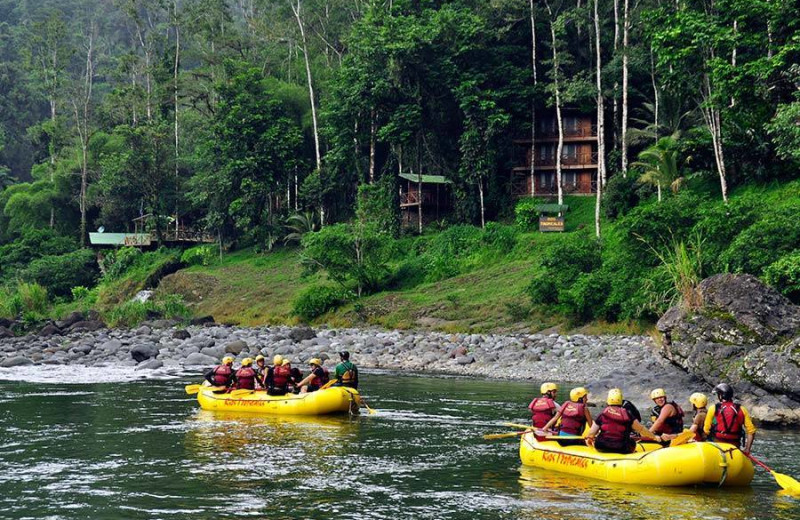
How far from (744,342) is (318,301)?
90.6 feet

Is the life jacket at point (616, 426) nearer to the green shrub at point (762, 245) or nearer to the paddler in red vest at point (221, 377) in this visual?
the paddler in red vest at point (221, 377)

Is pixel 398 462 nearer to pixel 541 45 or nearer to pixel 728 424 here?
pixel 728 424

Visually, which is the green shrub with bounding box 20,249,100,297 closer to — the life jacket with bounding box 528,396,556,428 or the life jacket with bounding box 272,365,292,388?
the life jacket with bounding box 272,365,292,388

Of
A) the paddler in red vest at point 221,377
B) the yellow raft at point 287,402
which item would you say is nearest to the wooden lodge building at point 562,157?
the paddler in red vest at point 221,377

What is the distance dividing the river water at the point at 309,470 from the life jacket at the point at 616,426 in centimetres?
71

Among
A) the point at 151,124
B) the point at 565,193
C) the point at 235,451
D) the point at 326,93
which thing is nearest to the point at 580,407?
the point at 235,451

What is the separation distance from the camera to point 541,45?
57875mm

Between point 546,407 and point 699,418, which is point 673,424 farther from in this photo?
point 546,407

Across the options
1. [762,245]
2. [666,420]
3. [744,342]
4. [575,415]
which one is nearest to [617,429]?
[666,420]

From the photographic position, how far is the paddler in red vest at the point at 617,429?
14.6 m

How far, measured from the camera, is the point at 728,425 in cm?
1423

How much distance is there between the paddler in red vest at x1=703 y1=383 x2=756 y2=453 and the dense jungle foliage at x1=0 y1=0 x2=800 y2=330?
29.2 ft

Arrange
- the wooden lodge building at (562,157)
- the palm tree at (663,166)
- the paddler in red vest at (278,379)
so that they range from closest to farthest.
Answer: the paddler in red vest at (278,379) → the palm tree at (663,166) → the wooden lodge building at (562,157)

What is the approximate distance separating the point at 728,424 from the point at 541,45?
46.5 meters
